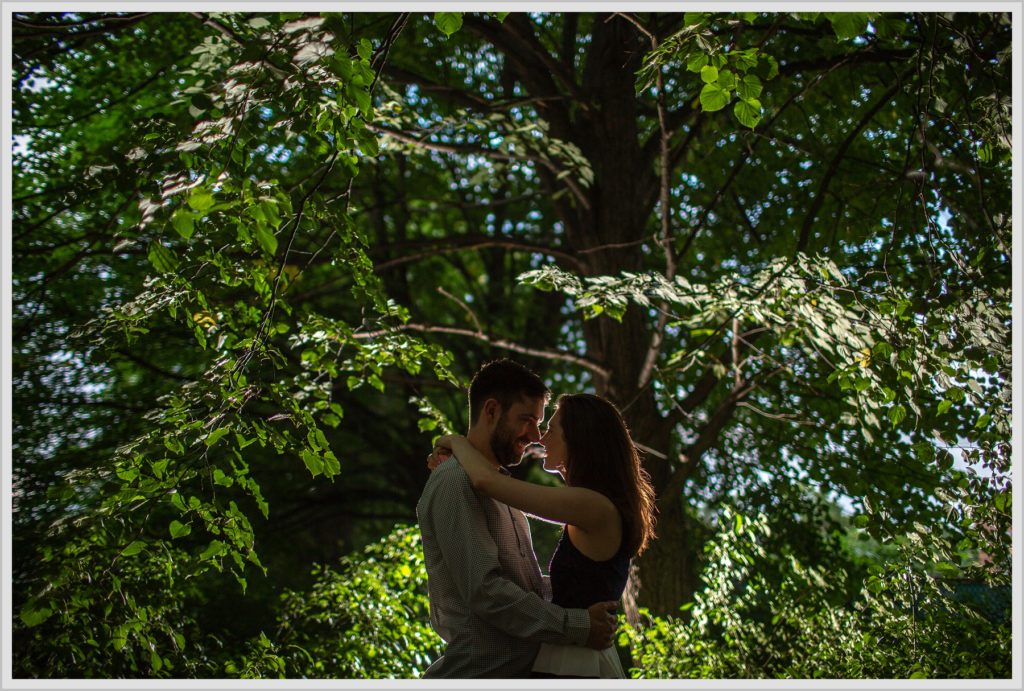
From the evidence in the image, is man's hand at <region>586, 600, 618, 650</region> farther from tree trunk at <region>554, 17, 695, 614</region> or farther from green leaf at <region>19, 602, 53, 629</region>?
tree trunk at <region>554, 17, 695, 614</region>

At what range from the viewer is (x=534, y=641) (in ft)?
8.21

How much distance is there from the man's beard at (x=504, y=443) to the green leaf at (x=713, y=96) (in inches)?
48.7

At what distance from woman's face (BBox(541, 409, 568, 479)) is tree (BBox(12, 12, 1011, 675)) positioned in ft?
3.58

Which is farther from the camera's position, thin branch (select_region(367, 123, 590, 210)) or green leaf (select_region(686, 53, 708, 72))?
thin branch (select_region(367, 123, 590, 210))

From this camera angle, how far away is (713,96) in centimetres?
282

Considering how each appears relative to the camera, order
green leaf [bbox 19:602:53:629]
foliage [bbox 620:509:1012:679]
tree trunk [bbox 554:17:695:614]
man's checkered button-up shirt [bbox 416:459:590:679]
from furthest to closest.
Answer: tree trunk [bbox 554:17:695:614], foliage [bbox 620:509:1012:679], green leaf [bbox 19:602:53:629], man's checkered button-up shirt [bbox 416:459:590:679]

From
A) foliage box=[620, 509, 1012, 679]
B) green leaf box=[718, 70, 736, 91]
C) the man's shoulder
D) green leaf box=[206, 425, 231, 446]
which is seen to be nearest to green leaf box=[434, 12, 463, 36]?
green leaf box=[718, 70, 736, 91]

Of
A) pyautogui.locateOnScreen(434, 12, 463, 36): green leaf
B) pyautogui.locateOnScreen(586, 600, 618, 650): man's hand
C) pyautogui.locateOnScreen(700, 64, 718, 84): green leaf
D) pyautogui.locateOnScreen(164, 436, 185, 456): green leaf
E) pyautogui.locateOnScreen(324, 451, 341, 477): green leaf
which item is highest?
pyautogui.locateOnScreen(434, 12, 463, 36): green leaf

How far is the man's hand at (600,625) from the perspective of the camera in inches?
97.1

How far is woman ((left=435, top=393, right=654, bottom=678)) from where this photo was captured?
8.13ft

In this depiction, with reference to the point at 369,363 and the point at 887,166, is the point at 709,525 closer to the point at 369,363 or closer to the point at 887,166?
the point at 887,166

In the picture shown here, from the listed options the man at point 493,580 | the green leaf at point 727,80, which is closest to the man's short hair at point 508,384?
the man at point 493,580

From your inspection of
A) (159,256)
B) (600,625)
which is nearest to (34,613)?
(159,256)

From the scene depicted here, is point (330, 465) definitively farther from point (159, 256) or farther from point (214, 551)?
point (159, 256)
